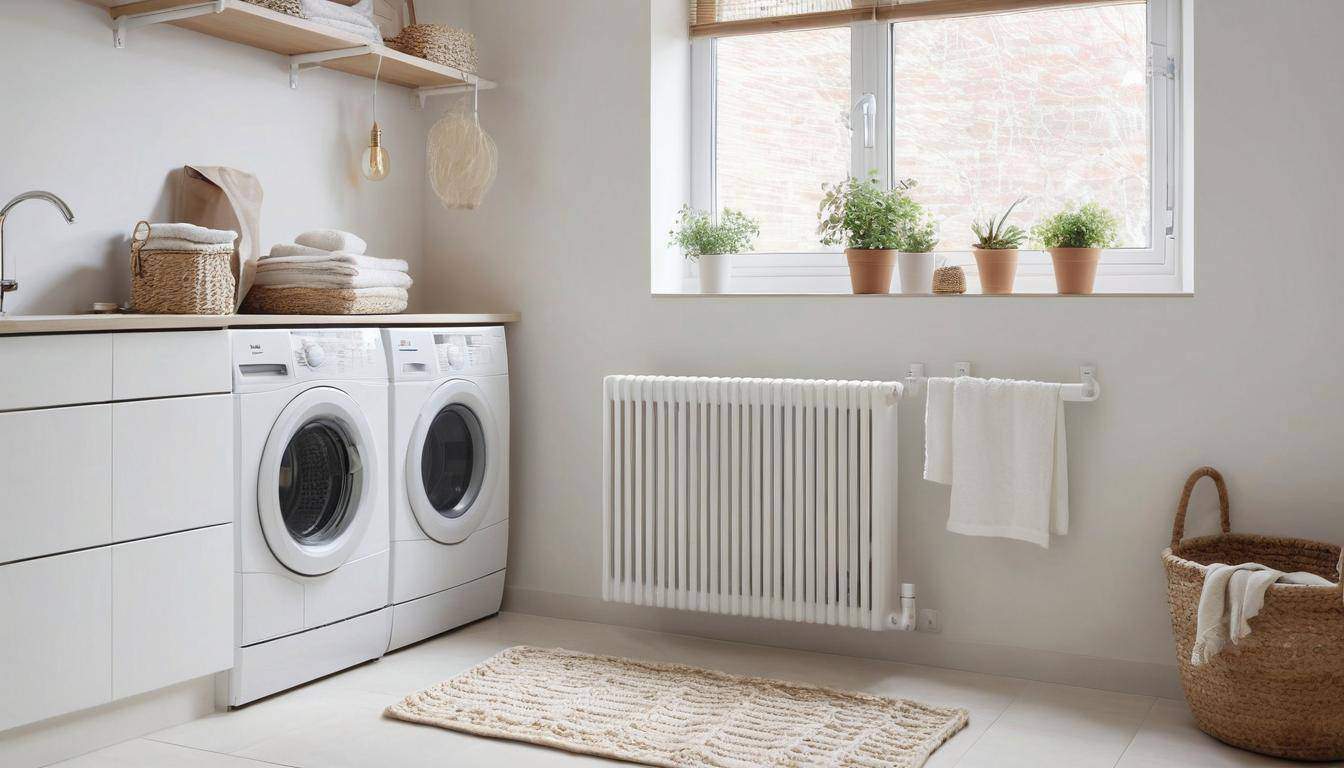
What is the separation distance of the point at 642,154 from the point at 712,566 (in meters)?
1.19

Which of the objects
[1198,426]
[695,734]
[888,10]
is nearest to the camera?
[695,734]

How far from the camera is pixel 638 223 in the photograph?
323 cm

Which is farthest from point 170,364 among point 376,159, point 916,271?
point 916,271

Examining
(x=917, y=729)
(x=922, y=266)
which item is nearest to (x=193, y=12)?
(x=922, y=266)

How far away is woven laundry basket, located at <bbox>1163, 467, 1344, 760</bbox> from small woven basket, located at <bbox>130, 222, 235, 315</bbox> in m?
2.14

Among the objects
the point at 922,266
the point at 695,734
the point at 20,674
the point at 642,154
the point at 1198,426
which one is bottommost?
the point at 695,734

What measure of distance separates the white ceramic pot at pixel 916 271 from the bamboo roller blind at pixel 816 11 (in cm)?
70

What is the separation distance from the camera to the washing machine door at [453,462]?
2.98m

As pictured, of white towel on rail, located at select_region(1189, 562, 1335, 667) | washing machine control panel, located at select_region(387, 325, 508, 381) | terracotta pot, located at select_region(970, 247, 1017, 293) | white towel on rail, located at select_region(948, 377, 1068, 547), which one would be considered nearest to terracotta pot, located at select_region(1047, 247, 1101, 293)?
terracotta pot, located at select_region(970, 247, 1017, 293)

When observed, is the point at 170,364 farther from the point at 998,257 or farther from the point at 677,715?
the point at 998,257

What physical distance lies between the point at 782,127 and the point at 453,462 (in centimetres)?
→ 138

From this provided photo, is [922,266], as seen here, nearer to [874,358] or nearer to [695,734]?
[874,358]

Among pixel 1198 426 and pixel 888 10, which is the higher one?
pixel 888 10

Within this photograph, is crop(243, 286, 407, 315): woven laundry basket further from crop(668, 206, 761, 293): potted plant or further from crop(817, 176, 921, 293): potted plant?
crop(817, 176, 921, 293): potted plant
